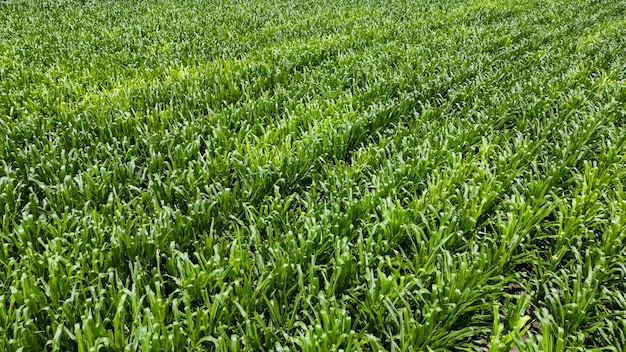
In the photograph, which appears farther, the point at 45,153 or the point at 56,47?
the point at 56,47

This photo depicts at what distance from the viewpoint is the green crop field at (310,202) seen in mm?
1808

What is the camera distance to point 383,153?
312 centimetres

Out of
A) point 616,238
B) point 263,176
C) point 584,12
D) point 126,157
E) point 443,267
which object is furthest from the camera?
point 584,12

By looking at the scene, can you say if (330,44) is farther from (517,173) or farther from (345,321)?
(345,321)

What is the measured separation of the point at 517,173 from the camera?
2904 mm

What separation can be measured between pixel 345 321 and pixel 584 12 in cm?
1029

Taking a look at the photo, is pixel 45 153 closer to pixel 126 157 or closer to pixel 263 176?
pixel 126 157

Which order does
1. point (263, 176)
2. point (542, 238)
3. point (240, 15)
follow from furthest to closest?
point (240, 15) → point (263, 176) → point (542, 238)

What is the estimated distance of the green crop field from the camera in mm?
1808

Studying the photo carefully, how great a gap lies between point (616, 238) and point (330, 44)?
15.2 ft

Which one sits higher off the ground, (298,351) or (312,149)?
(312,149)

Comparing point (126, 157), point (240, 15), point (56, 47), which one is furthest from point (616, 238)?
point (240, 15)

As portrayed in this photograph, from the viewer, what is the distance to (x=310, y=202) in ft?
8.30

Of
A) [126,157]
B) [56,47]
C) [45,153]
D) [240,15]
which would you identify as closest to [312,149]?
[126,157]
